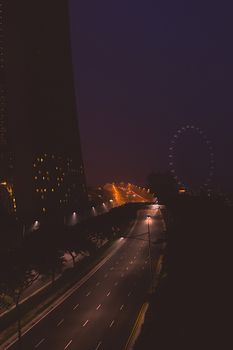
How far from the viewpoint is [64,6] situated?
18462 cm

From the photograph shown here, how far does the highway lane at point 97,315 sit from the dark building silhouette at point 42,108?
88.9 m

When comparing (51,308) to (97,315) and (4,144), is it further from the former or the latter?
(4,144)

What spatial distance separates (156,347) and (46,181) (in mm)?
137693

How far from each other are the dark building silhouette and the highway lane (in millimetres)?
88949

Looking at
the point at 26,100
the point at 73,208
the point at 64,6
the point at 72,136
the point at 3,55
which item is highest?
the point at 64,6

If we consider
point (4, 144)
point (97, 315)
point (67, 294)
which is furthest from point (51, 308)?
point (4, 144)

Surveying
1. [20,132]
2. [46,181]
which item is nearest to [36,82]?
[20,132]

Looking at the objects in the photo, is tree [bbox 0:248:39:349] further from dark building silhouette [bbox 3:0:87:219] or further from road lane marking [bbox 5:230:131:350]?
dark building silhouette [bbox 3:0:87:219]

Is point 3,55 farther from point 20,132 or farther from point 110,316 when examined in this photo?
point 110,316

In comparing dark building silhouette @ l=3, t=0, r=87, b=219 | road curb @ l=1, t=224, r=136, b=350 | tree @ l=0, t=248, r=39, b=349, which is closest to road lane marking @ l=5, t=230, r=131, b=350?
road curb @ l=1, t=224, r=136, b=350

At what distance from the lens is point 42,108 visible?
536ft

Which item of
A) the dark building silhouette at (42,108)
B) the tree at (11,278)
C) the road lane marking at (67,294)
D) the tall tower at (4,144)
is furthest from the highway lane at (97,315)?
the dark building silhouette at (42,108)

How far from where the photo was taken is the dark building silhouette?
151750 millimetres

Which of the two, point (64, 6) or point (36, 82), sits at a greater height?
point (64, 6)
